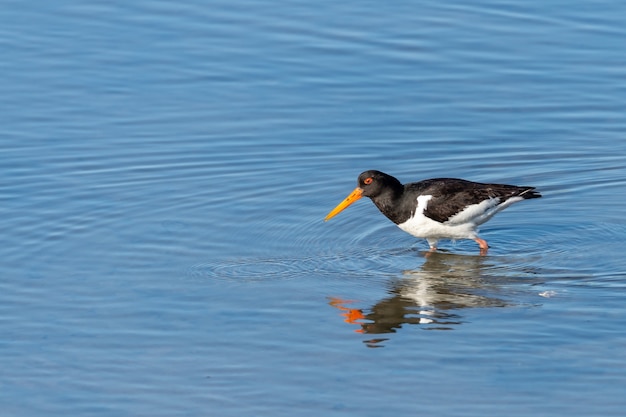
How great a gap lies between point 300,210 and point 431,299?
7.94ft

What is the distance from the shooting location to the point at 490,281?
10406 millimetres

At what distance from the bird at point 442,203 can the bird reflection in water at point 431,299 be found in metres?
0.31

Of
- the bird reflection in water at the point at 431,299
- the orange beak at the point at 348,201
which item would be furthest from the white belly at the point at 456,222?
the orange beak at the point at 348,201

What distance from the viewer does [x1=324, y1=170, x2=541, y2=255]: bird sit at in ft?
36.8

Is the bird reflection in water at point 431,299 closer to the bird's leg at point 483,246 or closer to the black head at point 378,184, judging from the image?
the bird's leg at point 483,246

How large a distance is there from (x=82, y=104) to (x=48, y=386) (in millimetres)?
7021

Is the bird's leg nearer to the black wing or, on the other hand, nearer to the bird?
the bird

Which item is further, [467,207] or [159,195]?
[159,195]

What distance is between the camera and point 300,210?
12.1 m

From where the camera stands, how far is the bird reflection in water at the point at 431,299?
949 cm

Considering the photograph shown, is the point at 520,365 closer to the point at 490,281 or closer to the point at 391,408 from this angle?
the point at 391,408

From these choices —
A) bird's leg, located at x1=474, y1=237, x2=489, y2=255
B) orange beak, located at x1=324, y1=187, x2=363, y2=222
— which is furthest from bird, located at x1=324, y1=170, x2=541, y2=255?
orange beak, located at x1=324, y1=187, x2=363, y2=222

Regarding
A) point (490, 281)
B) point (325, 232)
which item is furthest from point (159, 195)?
point (490, 281)

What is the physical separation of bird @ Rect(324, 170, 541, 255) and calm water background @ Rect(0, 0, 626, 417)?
33 cm
